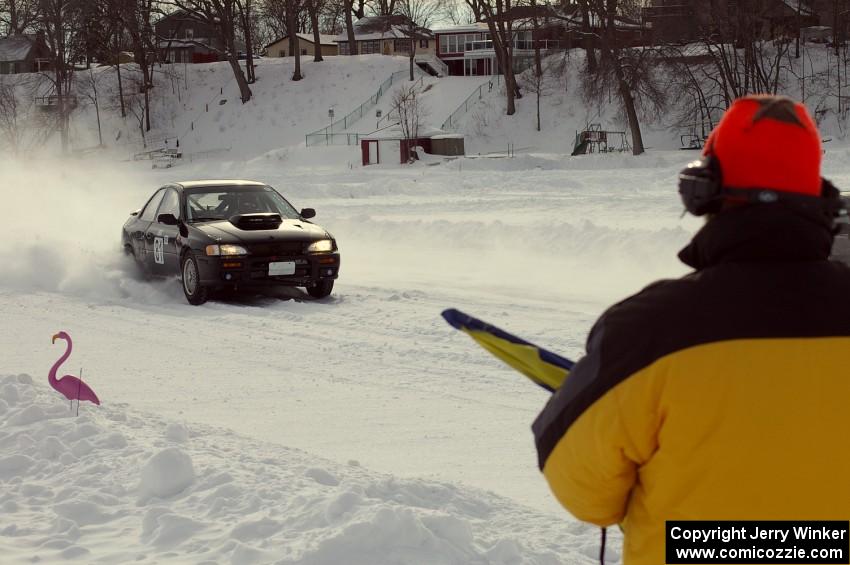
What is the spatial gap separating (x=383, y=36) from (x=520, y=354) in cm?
7898

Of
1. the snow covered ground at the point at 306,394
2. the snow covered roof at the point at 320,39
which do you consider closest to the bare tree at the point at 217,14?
the snow covered roof at the point at 320,39

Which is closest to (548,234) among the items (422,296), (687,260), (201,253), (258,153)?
(422,296)

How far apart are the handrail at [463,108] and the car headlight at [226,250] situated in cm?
4421

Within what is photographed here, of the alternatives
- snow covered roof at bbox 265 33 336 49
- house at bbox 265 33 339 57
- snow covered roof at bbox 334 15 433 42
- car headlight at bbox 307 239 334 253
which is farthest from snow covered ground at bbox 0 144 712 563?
house at bbox 265 33 339 57

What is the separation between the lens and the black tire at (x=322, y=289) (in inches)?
491

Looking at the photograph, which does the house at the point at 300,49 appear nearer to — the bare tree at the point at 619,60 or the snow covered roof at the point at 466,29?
the snow covered roof at the point at 466,29

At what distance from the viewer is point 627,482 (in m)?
2.05

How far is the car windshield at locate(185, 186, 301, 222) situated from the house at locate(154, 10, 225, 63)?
57.7 m

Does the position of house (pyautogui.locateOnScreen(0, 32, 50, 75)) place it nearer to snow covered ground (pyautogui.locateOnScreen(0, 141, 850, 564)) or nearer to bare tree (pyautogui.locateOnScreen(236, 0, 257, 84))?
bare tree (pyautogui.locateOnScreen(236, 0, 257, 84))

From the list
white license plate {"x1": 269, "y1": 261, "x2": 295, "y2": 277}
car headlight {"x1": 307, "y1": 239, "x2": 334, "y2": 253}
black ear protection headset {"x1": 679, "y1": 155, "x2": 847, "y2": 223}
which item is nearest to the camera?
black ear protection headset {"x1": 679, "y1": 155, "x2": 847, "y2": 223}

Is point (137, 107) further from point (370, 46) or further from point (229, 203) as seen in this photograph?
point (229, 203)

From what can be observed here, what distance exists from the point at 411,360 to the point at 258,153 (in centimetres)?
4970

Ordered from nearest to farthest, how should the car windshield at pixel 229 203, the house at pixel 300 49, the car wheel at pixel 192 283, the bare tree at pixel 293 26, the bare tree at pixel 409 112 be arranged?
the car wheel at pixel 192 283 < the car windshield at pixel 229 203 < the bare tree at pixel 409 112 < the bare tree at pixel 293 26 < the house at pixel 300 49

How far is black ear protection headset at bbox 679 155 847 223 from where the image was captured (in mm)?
1916
